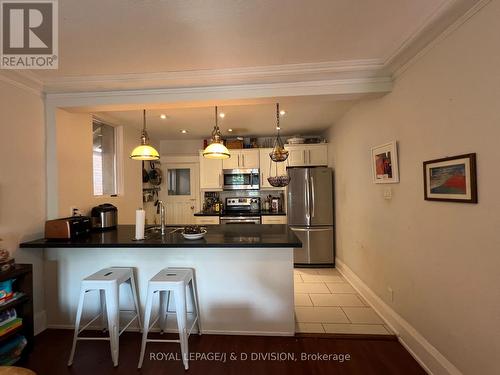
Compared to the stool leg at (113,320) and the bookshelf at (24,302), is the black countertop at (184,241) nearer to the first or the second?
the bookshelf at (24,302)

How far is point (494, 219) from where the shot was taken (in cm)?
124

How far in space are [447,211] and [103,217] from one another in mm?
3285

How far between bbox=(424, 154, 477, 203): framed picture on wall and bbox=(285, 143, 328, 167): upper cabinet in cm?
254

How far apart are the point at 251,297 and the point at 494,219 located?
73.3 inches

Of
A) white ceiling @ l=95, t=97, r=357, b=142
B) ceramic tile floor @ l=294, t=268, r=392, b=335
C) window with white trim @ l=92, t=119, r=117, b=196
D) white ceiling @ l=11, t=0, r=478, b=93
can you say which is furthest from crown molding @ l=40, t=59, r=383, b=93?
ceramic tile floor @ l=294, t=268, r=392, b=335

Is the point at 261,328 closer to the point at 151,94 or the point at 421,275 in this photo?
the point at 421,275

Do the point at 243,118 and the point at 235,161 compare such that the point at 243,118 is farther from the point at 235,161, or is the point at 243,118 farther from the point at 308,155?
the point at 308,155

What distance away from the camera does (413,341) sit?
1.93 metres

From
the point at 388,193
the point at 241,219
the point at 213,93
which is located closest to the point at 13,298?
the point at 213,93

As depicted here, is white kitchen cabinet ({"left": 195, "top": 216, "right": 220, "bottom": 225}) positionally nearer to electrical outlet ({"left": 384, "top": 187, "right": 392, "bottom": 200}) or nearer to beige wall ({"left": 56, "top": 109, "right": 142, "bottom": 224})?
beige wall ({"left": 56, "top": 109, "right": 142, "bottom": 224})

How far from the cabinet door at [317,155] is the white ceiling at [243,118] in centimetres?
37

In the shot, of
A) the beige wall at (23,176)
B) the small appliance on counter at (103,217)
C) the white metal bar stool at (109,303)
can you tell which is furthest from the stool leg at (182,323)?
the beige wall at (23,176)

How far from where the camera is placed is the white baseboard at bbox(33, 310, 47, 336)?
2279 millimetres

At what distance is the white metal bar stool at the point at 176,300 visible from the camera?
1812 millimetres
